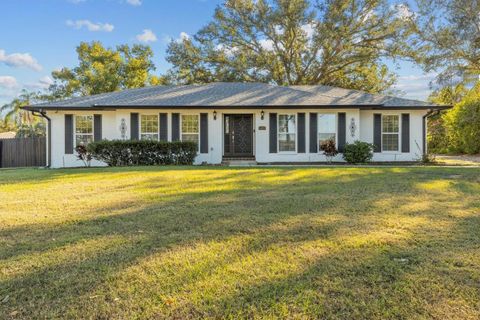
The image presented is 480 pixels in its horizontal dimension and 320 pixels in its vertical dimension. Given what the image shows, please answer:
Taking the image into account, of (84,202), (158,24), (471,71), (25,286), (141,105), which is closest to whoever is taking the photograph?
(25,286)

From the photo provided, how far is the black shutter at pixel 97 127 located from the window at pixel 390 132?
12.5 meters

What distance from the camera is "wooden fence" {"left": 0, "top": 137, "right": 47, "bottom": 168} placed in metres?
17.0

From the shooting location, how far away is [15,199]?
18.2ft

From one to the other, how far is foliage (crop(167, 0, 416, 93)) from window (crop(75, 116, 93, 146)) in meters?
12.7

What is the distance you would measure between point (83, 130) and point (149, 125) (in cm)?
297

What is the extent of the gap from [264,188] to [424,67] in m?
15.4

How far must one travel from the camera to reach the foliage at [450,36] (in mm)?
13820

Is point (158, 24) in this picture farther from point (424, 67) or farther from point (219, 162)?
point (424, 67)

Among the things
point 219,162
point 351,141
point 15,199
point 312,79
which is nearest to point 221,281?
point 15,199

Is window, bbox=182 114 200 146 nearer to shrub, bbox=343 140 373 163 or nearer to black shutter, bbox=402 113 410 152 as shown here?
shrub, bbox=343 140 373 163

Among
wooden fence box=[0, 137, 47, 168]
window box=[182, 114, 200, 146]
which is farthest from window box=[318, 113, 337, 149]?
wooden fence box=[0, 137, 47, 168]

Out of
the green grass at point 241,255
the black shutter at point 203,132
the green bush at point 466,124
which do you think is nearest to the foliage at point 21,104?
the black shutter at point 203,132

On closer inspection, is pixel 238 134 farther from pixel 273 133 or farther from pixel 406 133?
pixel 406 133

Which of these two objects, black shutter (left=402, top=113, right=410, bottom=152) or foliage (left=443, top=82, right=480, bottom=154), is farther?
foliage (left=443, top=82, right=480, bottom=154)
